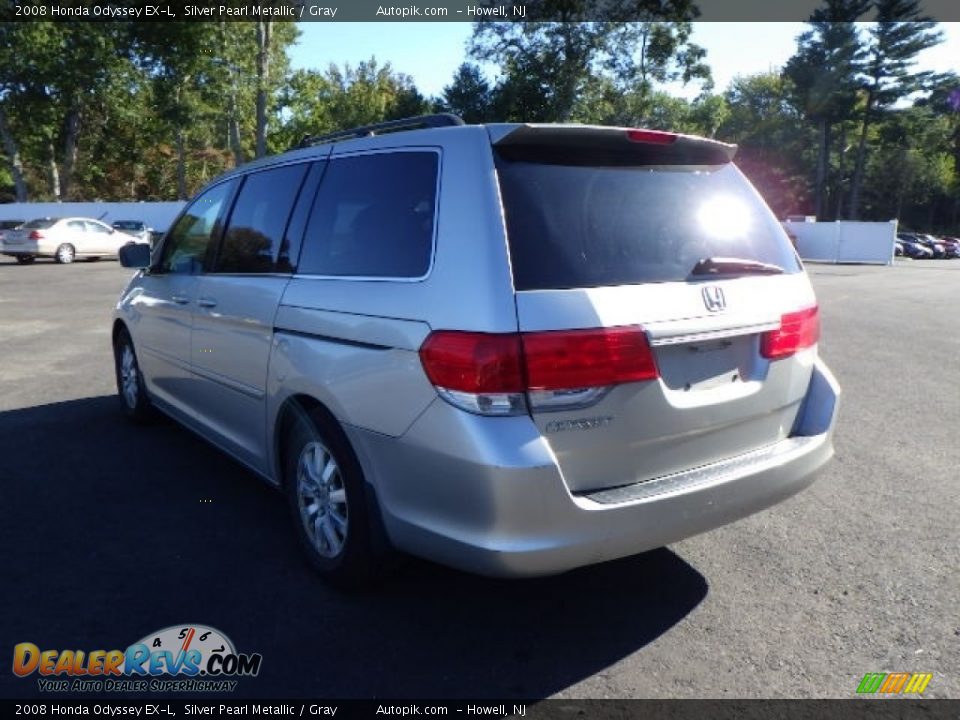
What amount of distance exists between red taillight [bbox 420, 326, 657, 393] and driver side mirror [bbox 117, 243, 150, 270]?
357 cm

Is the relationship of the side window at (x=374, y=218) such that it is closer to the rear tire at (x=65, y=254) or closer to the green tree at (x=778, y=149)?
the rear tire at (x=65, y=254)

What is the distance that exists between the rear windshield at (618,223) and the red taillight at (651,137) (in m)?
0.11

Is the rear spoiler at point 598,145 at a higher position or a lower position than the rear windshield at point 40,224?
higher

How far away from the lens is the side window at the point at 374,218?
9.66 feet

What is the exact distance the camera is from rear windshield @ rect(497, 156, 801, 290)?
269 cm

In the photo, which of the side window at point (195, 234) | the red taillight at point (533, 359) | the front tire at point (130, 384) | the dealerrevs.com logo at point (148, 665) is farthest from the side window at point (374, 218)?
the front tire at point (130, 384)

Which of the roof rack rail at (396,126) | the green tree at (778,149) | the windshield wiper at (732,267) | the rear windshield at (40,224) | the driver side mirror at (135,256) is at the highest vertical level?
the green tree at (778,149)

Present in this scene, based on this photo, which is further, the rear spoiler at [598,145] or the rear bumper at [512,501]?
the rear spoiler at [598,145]

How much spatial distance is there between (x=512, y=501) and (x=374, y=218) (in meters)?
1.40

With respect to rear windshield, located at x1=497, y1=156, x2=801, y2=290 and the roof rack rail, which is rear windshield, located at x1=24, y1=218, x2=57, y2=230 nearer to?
the roof rack rail

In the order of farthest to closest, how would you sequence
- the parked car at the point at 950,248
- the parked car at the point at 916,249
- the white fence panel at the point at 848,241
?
the parked car at the point at 950,248
the parked car at the point at 916,249
the white fence panel at the point at 848,241

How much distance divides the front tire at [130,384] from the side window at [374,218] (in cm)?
276

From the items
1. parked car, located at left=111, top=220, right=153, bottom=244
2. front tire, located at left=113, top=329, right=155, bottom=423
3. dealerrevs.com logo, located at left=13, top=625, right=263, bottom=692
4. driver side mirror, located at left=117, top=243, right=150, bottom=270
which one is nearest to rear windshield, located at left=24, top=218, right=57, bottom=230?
parked car, located at left=111, top=220, right=153, bottom=244

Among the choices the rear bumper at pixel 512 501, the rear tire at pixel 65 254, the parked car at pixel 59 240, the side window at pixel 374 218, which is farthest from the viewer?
the rear tire at pixel 65 254
